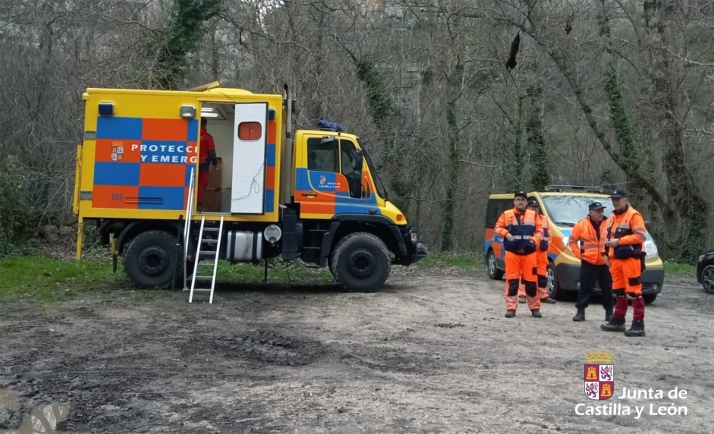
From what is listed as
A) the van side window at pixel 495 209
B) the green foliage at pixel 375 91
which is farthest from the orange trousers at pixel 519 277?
the green foliage at pixel 375 91

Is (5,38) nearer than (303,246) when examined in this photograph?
No

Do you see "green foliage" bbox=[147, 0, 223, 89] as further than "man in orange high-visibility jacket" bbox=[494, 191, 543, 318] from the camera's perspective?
Yes

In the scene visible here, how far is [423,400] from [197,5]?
1526cm

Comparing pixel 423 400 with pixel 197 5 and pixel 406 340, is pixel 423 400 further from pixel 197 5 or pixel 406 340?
pixel 197 5

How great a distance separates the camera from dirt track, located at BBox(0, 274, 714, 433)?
17.2ft

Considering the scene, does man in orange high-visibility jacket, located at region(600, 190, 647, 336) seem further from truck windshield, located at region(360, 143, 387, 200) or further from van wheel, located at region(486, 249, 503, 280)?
van wheel, located at region(486, 249, 503, 280)

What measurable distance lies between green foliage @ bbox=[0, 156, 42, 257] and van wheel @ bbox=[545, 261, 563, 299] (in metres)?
12.3

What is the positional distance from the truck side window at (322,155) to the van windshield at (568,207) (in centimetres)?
370

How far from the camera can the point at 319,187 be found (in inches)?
488

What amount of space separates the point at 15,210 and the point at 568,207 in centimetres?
1327

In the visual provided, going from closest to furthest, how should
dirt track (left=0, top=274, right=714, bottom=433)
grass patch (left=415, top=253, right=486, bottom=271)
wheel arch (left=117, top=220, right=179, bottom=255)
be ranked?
1. dirt track (left=0, top=274, right=714, bottom=433)
2. wheel arch (left=117, top=220, right=179, bottom=255)
3. grass patch (left=415, top=253, right=486, bottom=271)

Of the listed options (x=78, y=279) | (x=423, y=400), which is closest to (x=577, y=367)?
(x=423, y=400)

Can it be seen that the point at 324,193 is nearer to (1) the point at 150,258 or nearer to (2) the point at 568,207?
(1) the point at 150,258

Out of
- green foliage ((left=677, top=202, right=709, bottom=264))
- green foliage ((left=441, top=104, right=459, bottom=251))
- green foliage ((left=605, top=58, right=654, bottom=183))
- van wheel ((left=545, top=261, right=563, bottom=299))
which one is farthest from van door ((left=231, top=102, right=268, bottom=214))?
green foliage ((left=677, top=202, right=709, bottom=264))
